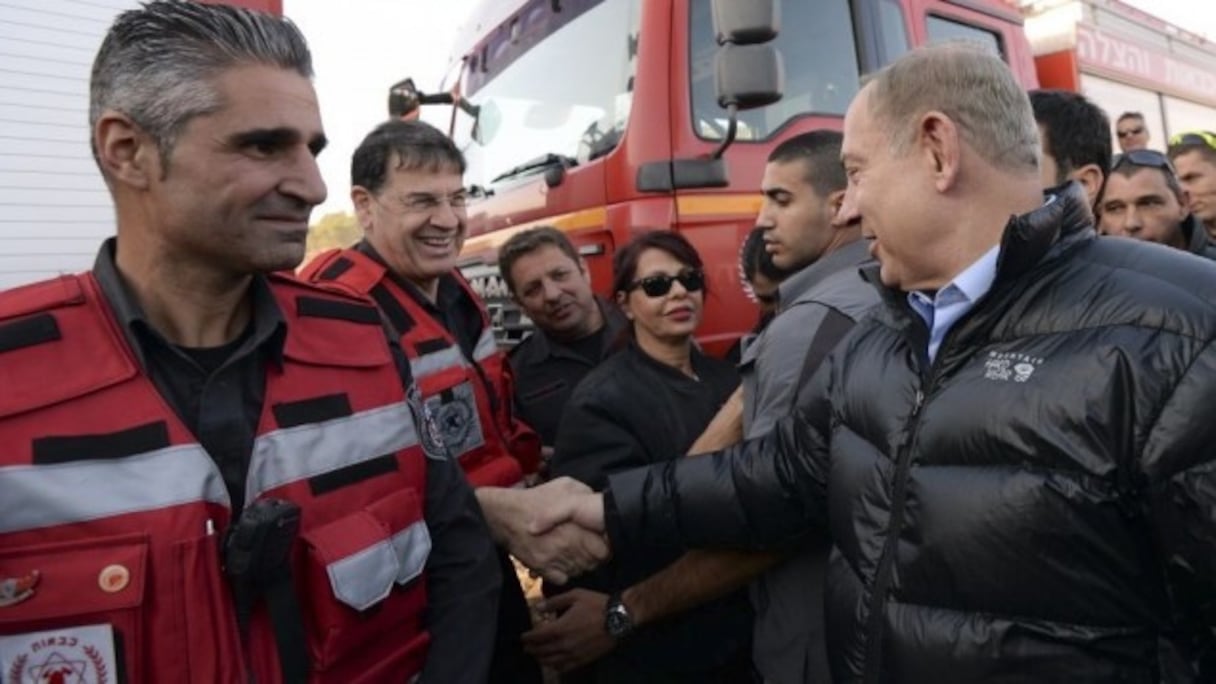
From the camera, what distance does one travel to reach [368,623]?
4.41 feet

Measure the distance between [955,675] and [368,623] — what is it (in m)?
0.90

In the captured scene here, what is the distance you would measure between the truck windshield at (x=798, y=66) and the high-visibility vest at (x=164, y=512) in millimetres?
2154

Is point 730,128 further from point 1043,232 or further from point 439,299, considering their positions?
point 1043,232

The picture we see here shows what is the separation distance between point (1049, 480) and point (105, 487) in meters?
1.26

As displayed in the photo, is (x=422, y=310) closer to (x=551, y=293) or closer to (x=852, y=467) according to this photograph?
(x=551, y=293)

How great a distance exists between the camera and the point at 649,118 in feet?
10.2

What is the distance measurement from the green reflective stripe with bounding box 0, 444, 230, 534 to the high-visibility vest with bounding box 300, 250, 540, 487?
0.84 meters

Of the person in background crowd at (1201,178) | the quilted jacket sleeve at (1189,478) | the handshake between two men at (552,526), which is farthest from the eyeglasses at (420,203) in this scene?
the person in background crowd at (1201,178)

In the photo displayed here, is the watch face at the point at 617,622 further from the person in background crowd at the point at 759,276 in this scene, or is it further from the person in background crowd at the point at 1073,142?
the person in background crowd at the point at 1073,142

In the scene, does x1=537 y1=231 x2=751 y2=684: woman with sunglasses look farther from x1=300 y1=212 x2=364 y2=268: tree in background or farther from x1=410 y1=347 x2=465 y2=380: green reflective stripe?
x1=300 y1=212 x2=364 y2=268: tree in background

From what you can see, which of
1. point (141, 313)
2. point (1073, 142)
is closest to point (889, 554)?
point (141, 313)

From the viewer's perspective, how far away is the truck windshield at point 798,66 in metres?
3.18

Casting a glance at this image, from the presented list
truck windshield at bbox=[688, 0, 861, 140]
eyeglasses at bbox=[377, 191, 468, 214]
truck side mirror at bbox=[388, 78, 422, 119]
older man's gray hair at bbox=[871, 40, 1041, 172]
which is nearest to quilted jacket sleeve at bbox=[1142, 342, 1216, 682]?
older man's gray hair at bbox=[871, 40, 1041, 172]

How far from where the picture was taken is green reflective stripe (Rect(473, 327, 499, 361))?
8.10ft
